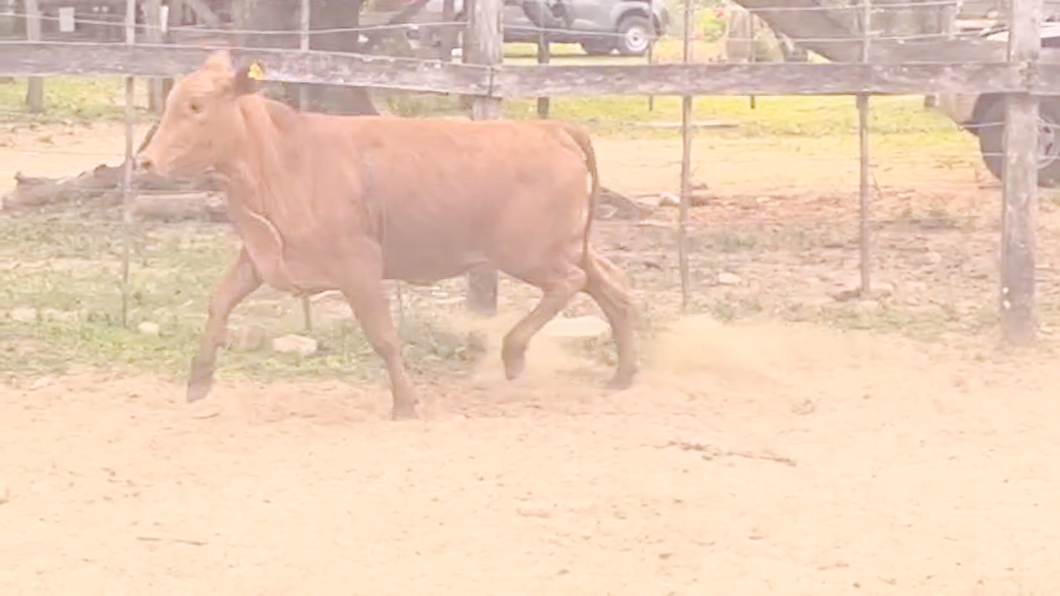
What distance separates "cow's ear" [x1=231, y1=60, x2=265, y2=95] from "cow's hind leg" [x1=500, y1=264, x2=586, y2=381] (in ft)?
4.52

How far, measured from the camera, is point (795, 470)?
6.70 metres

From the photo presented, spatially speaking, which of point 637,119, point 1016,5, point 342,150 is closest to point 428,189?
point 342,150

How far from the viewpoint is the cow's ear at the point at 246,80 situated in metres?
7.31

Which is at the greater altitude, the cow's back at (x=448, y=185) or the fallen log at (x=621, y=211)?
the cow's back at (x=448, y=185)

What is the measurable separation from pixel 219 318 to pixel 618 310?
1.71 meters

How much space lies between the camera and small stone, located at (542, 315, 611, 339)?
8.97m

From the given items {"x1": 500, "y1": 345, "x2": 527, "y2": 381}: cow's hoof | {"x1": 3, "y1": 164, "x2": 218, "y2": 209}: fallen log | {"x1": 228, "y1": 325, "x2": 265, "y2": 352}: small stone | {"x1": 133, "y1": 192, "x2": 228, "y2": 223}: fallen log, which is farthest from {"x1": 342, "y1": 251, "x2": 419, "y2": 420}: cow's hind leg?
{"x1": 3, "y1": 164, "x2": 218, "y2": 209}: fallen log

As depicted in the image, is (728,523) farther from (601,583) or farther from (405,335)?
(405,335)

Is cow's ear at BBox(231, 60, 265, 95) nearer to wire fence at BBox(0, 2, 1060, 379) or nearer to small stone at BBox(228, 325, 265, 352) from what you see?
wire fence at BBox(0, 2, 1060, 379)

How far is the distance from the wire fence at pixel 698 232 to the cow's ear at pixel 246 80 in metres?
1.53

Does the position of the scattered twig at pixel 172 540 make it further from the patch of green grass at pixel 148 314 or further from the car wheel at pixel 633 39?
the car wheel at pixel 633 39

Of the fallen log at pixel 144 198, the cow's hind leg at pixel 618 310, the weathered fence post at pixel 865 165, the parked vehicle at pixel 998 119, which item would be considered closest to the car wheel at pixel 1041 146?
the parked vehicle at pixel 998 119

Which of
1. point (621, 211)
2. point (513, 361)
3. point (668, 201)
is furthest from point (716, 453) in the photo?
point (668, 201)

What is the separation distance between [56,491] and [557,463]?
1691 millimetres
